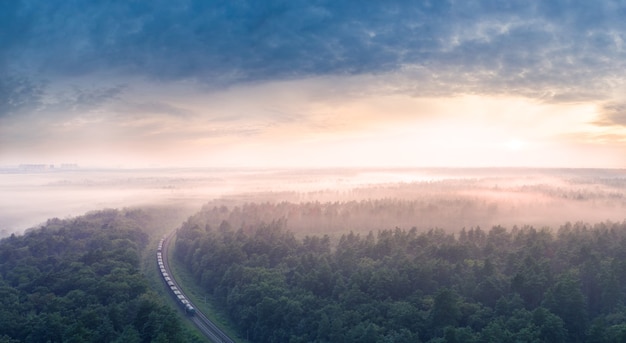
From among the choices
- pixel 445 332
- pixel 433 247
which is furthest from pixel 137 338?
pixel 433 247

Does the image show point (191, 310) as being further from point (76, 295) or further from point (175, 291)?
point (76, 295)

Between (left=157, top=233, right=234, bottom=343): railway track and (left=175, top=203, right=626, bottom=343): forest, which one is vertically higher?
(left=175, top=203, right=626, bottom=343): forest

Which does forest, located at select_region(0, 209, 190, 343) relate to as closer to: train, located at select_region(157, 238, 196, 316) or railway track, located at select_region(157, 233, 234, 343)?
railway track, located at select_region(157, 233, 234, 343)

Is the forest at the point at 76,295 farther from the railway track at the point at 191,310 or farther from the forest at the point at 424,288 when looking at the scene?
the forest at the point at 424,288

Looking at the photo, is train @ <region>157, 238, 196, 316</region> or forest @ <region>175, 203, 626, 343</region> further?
train @ <region>157, 238, 196, 316</region>

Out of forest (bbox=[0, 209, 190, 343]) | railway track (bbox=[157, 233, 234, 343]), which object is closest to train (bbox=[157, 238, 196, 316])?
railway track (bbox=[157, 233, 234, 343])

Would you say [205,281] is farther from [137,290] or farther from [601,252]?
[601,252]

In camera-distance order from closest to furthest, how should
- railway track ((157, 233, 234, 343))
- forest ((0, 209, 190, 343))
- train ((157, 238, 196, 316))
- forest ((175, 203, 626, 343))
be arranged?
forest ((0, 209, 190, 343)) < forest ((175, 203, 626, 343)) < railway track ((157, 233, 234, 343)) < train ((157, 238, 196, 316))
